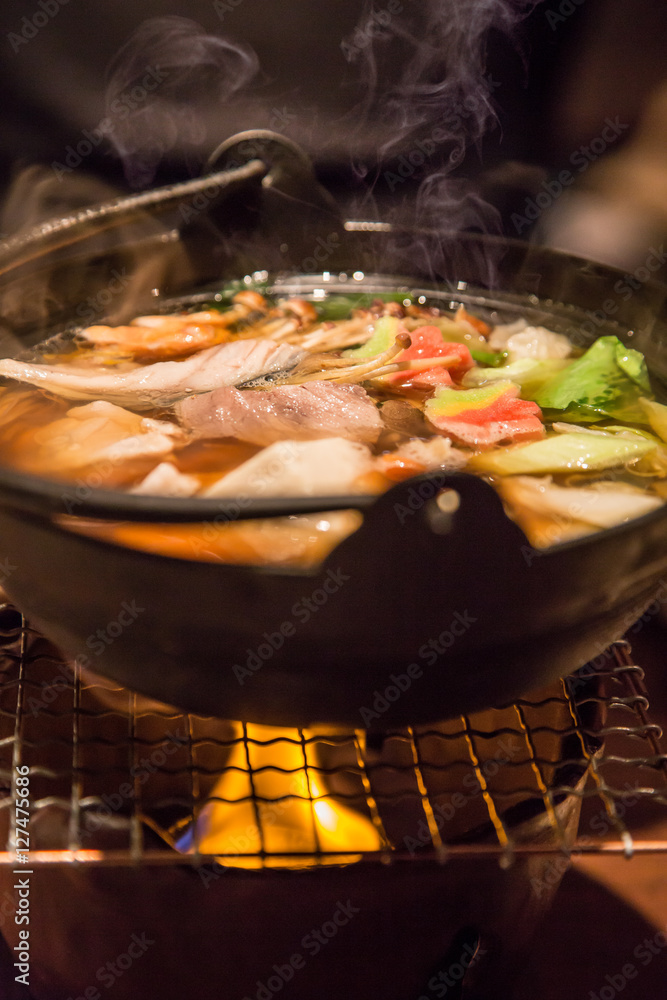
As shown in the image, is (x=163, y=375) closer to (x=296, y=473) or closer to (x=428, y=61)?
(x=296, y=473)

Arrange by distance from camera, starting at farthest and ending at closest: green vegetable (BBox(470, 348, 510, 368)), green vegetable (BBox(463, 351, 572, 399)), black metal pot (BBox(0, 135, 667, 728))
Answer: green vegetable (BBox(470, 348, 510, 368))
green vegetable (BBox(463, 351, 572, 399))
black metal pot (BBox(0, 135, 667, 728))

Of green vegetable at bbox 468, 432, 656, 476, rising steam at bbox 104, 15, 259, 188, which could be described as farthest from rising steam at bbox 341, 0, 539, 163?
green vegetable at bbox 468, 432, 656, 476

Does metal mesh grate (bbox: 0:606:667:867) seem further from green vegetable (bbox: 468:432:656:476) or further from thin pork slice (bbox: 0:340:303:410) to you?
thin pork slice (bbox: 0:340:303:410)

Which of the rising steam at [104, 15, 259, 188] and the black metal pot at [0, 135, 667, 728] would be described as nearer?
the black metal pot at [0, 135, 667, 728]

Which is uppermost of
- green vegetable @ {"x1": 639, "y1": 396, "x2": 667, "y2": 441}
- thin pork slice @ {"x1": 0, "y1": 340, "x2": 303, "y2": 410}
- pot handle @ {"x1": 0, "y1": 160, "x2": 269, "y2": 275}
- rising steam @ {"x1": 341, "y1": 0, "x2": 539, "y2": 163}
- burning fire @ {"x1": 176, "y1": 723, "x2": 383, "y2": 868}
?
rising steam @ {"x1": 341, "y1": 0, "x2": 539, "y2": 163}

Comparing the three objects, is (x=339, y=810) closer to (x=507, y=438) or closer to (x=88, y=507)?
(x=507, y=438)

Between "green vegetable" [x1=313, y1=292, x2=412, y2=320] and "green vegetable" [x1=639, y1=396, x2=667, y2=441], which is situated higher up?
"green vegetable" [x1=639, y1=396, x2=667, y2=441]

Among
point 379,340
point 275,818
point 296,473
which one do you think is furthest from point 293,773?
point 379,340
